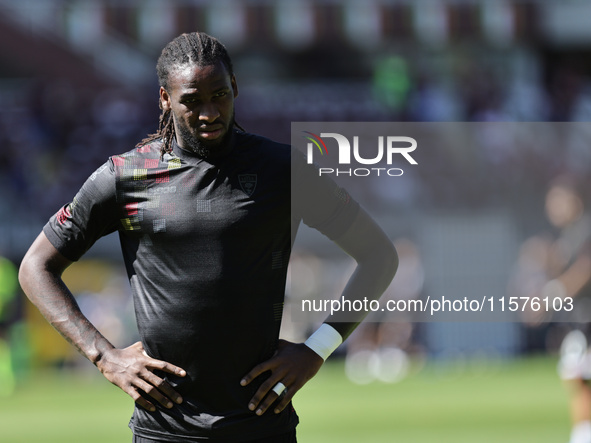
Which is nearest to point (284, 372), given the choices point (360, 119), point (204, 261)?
point (204, 261)

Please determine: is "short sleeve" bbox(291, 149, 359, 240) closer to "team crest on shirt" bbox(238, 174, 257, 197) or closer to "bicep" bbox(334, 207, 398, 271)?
"bicep" bbox(334, 207, 398, 271)

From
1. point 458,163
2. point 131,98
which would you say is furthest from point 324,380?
point 131,98

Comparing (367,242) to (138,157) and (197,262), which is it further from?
(138,157)

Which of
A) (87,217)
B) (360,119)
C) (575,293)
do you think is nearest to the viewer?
(87,217)

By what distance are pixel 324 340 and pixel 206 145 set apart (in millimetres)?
849

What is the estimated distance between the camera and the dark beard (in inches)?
145

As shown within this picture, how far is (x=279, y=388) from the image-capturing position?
12.1 feet

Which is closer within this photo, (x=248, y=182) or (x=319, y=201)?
(x=248, y=182)

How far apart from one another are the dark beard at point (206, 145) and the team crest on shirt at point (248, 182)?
0.36ft

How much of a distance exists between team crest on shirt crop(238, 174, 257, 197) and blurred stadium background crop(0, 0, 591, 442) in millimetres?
7390

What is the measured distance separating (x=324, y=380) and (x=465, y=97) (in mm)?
6762

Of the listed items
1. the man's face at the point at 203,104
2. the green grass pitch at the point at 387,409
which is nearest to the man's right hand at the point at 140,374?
the man's face at the point at 203,104

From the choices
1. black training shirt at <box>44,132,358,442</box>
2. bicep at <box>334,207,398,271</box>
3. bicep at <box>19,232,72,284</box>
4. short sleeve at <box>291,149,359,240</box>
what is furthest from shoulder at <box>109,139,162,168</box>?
bicep at <box>334,207,398,271</box>

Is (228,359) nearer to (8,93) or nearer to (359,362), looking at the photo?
(359,362)
